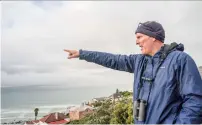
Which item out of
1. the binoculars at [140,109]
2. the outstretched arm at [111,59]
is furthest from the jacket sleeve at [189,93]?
the outstretched arm at [111,59]

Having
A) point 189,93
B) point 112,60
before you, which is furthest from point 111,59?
point 189,93

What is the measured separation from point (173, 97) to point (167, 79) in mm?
129

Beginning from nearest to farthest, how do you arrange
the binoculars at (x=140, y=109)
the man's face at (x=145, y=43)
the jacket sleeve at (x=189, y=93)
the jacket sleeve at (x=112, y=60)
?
the jacket sleeve at (x=189, y=93)
the binoculars at (x=140, y=109)
the man's face at (x=145, y=43)
the jacket sleeve at (x=112, y=60)

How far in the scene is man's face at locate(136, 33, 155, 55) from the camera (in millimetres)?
2348

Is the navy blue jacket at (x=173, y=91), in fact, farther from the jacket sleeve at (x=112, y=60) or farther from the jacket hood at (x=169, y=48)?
the jacket sleeve at (x=112, y=60)

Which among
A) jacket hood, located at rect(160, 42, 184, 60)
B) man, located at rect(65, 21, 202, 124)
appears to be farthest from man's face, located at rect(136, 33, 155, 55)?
jacket hood, located at rect(160, 42, 184, 60)

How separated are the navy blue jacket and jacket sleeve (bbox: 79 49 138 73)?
0.96 feet

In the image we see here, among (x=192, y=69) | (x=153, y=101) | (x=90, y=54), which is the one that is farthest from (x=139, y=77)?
(x=90, y=54)

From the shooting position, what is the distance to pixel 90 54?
271 cm

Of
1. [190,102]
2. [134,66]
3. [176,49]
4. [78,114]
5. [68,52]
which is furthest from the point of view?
[78,114]

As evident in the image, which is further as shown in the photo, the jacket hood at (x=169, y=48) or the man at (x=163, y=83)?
the jacket hood at (x=169, y=48)

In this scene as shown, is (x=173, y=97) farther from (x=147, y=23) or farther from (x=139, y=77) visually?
(x=147, y=23)

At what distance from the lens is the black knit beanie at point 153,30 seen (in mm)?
2365

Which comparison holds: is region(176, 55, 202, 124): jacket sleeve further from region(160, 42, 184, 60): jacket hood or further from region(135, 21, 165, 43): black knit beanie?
region(135, 21, 165, 43): black knit beanie
